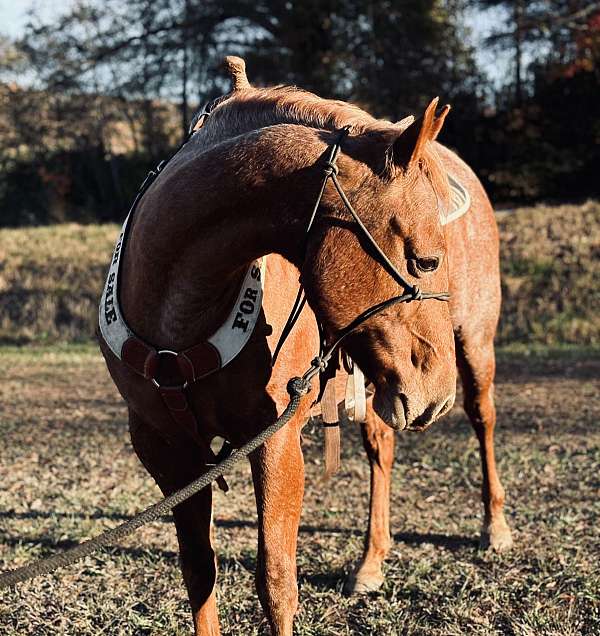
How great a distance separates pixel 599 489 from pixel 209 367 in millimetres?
3482

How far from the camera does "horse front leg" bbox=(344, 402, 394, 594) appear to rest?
3.65 metres

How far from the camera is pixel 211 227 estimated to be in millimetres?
2162

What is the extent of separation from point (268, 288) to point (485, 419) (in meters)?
2.37

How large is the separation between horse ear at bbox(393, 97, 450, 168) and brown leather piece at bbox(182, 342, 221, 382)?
2.70 feet

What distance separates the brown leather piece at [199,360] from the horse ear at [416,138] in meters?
0.82

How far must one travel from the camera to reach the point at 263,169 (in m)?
2.02

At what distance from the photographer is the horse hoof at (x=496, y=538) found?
4023 millimetres

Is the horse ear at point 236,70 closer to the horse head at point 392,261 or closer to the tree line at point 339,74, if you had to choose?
the horse head at point 392,261

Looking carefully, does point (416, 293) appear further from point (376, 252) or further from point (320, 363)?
point (320, 363)

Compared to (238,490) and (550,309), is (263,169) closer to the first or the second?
(238,490)

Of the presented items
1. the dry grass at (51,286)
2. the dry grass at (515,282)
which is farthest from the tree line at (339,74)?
the dry grass at (51,286)

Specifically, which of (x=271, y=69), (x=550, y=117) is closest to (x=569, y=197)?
(x=550, y=117)

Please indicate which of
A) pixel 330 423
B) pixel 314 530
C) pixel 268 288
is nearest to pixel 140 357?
pixel 268 288

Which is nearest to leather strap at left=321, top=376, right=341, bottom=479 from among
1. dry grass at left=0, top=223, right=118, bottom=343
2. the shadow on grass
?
the shadow on grass
